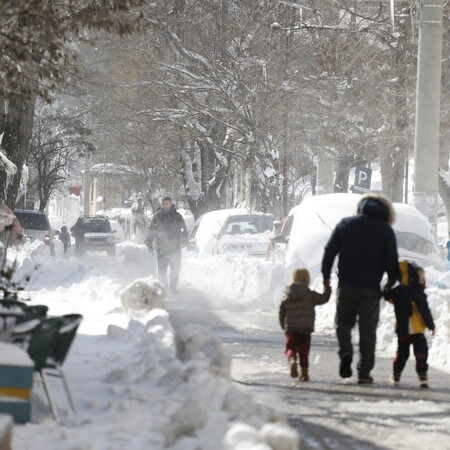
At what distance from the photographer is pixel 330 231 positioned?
17844 mm

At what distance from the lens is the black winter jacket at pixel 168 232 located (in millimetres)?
20578

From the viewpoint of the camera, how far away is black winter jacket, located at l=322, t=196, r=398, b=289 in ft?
33.2

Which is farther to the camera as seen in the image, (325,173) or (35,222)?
(35,222)

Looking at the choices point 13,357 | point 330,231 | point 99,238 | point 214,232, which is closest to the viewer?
point 13,357

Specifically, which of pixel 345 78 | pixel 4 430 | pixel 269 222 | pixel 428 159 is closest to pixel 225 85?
pixel 269 222

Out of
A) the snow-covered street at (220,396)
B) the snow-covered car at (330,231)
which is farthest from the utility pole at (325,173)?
the snow-covered street at (220,396)

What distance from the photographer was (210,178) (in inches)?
1941

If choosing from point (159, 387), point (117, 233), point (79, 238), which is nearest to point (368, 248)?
point (159, 387)

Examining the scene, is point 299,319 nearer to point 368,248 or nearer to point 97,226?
point 368,248

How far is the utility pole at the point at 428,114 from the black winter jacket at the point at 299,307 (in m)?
8.18

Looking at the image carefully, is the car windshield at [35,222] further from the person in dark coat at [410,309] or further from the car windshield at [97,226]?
the person in dark coat at [410,309]

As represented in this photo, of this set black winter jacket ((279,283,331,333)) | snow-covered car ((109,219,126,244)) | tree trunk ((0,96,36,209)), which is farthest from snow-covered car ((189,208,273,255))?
black winter jacket ((279,283,331,333))

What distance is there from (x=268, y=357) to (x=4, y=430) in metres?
6.73

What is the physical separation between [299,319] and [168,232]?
10.5 metres
